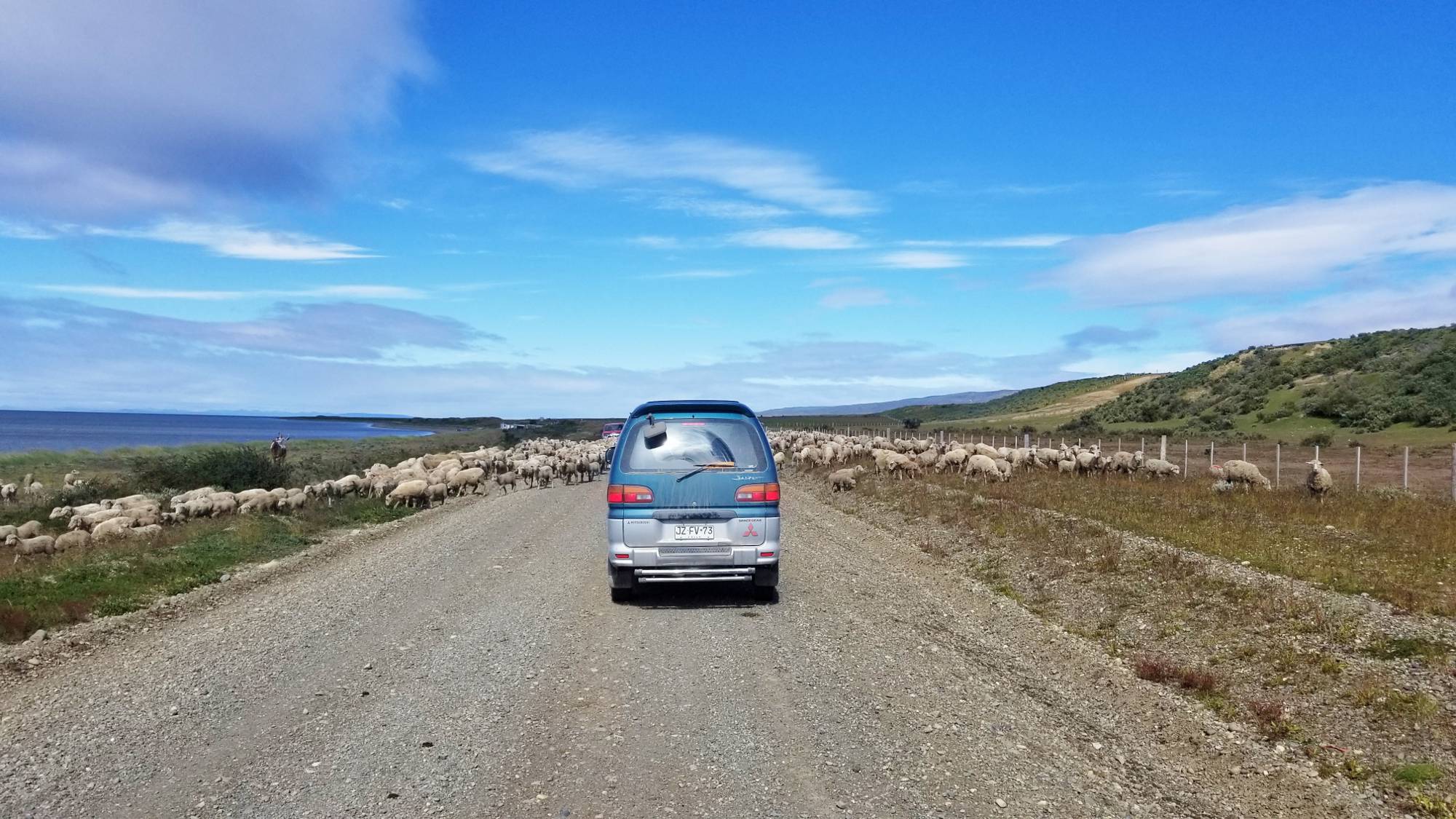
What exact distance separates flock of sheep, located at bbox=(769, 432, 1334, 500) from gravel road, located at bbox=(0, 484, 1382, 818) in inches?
554

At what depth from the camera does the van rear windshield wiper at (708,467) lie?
10516 millimetres

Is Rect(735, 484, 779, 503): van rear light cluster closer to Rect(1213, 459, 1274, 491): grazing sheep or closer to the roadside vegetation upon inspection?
the roadside vegetation

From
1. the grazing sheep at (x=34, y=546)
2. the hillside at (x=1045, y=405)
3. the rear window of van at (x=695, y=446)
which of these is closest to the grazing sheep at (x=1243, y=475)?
the rear window of van at (x=695, y=446)

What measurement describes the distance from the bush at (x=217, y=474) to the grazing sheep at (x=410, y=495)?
187 inches

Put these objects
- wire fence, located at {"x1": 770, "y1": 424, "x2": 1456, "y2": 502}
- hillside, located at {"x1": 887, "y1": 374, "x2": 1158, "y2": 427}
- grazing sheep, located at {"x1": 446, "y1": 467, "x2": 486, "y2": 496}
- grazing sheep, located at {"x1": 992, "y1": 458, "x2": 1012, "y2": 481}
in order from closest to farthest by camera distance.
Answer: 1. wire fence, located at {"x1": 770, "y1": 424, "x2": 1456, "y2": 502}
2. grazing sheep, located at {"x1": 992, "y1": 458, "x2": 1012, "y2": 481}
3. grazing sheep, located at {"x1": 446, "y1": 467, "x2": 486, "y2": 496}
4. hillside, located at {"x1": 887, "y1": 374, "x2": 1158, "y2": 427}

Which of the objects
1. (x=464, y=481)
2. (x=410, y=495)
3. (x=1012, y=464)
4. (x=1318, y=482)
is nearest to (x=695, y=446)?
(x=1318, y=482)

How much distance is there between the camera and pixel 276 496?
77.0 feet

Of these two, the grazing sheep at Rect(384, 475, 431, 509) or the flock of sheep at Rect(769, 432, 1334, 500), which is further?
the grazing sheep at Rect(384, 475, 431, 509)

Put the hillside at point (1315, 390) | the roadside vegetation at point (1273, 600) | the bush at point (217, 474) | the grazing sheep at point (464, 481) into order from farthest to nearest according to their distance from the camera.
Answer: the hillside at point (1315, 390)
the grazing sheep at point (464, 481)
the bush at point (217, 474)
the roadside vegetation at point (1273, 600)

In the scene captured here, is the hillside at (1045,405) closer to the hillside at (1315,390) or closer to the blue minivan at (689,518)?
the hillside at (1315,390)

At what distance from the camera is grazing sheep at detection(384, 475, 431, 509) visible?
87.4 ft

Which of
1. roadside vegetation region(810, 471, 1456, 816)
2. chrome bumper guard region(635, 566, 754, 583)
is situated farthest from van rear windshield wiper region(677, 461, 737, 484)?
roadside vegetation region(810, 471, 1456, 816)

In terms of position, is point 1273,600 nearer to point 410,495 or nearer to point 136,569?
point 136,569

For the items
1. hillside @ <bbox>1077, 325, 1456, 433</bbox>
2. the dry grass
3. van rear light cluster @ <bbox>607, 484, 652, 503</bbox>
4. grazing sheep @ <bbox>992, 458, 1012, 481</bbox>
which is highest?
hillside @ <bbox>1077, 325, 1456, 433</bbox>
